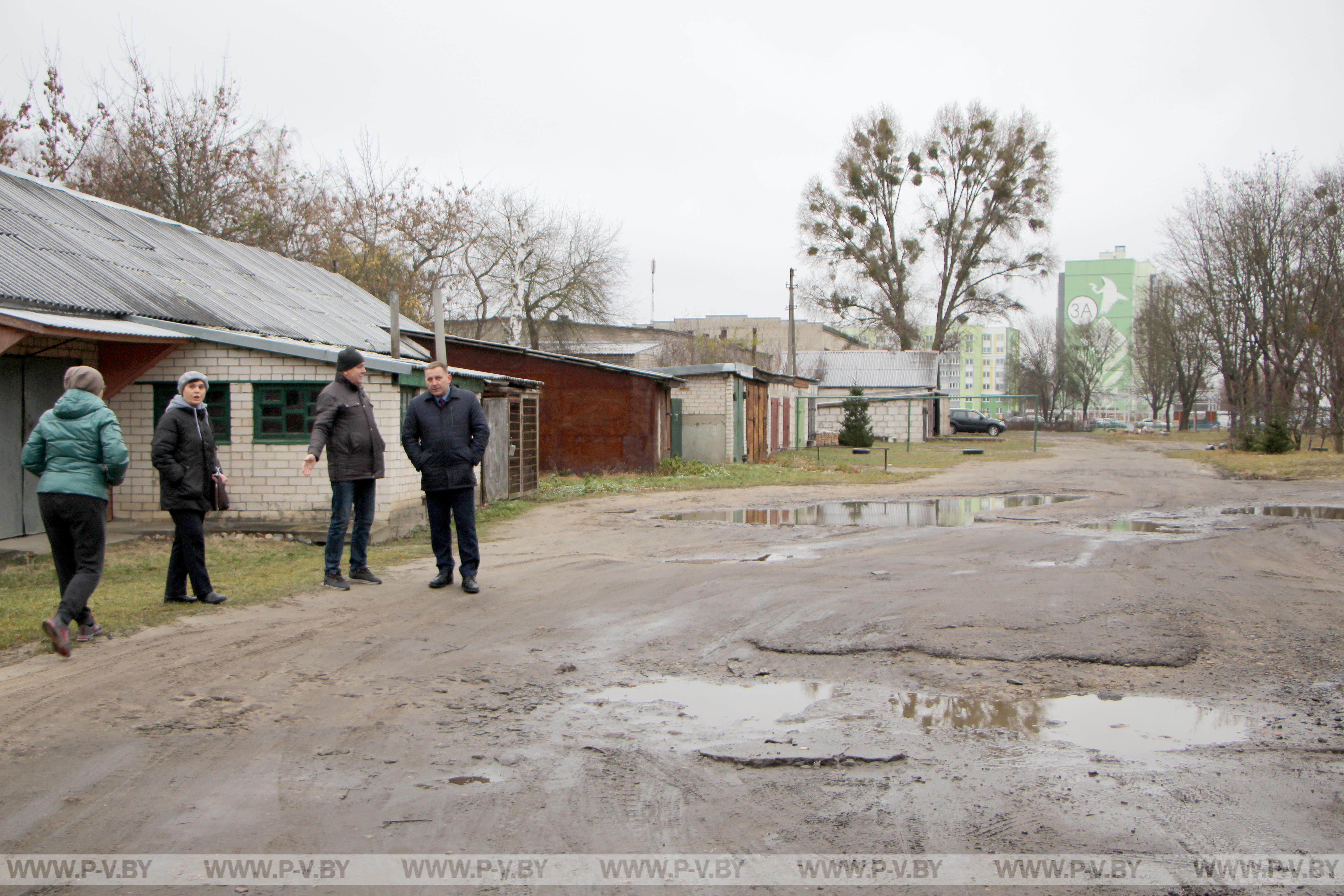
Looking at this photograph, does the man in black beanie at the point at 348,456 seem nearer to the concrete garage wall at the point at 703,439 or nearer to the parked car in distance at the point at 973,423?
the concrete garage wall at the point at 703,439

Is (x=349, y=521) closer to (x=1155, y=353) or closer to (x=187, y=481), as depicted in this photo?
(x=187, y=481)

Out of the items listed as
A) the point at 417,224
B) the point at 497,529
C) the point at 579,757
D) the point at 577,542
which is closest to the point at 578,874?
the point at 579,757

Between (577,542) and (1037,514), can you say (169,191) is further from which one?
(1037,514)

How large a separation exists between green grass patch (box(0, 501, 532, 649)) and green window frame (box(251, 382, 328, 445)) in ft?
4.17

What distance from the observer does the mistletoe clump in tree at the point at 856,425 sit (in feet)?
124

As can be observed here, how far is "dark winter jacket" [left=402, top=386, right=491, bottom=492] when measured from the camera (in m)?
7.55

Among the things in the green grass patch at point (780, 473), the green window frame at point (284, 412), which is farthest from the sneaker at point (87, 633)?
the green grass patch at point (780, 473)

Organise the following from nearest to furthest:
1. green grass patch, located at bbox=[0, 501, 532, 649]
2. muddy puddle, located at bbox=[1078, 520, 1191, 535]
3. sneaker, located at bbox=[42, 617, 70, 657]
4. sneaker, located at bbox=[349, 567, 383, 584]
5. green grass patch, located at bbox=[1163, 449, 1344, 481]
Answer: sneaker, located at bbox=[42, 617, 70, 657] < green grass patch, located at bbox=[0, 501, 532, 649] < sneaker, located at bbox=[349, 567, 383, 584] < muddy puddle, located at bbox=[1078, 520, 1191, 535] < green grass patch, located at bbox=[1163, 449, 1344, 481]

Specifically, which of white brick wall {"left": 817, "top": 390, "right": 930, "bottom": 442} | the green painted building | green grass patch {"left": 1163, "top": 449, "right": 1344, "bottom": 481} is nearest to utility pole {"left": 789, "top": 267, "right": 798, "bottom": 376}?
white brick wall {"left": 817, "top": 390, "right": 930, "bottom": 442}

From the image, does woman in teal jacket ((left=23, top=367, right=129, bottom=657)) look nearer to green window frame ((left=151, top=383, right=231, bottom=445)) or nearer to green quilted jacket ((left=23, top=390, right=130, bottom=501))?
green quilted jacket ((left=23, top=390, right=130, bottom=501))

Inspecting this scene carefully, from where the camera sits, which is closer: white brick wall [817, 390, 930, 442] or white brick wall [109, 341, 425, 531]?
white brick wall [109, 341, 425, 531]

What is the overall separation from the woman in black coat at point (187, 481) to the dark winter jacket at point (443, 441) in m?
1.44

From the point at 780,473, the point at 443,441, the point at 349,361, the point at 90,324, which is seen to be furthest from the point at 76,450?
the point at 780,473

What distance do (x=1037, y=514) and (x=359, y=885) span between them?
13.1m
